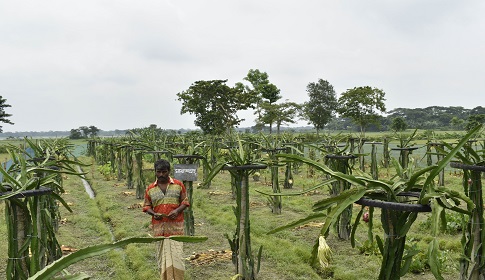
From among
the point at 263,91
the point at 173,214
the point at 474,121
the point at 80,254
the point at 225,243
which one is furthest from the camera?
the point at 263,91

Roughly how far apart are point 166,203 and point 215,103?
25.6 meters

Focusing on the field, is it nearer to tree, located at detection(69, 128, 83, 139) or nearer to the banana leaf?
the banana leaf

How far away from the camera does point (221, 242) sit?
625cm

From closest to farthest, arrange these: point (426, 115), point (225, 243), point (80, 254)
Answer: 1. point (80, 254)
2. point (225, 243)
3. point (426, 115)

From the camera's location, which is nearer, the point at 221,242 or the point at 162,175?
the point at 162,175

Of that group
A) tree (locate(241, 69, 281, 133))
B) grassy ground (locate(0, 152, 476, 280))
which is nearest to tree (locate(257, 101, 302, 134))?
tree (locate(241, 69, 281, 133))

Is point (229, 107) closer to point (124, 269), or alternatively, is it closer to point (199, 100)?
point (199, 100)

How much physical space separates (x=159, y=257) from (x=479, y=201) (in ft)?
10.6

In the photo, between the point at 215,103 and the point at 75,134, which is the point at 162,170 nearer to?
the point at 215,103

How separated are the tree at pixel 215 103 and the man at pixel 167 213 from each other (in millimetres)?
24333

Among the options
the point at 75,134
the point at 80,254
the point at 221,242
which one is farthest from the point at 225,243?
the point at 75,134

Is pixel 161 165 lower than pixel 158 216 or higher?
higher

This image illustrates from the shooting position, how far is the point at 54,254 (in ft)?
14.9

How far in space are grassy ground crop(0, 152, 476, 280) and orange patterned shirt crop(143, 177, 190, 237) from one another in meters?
1.15
